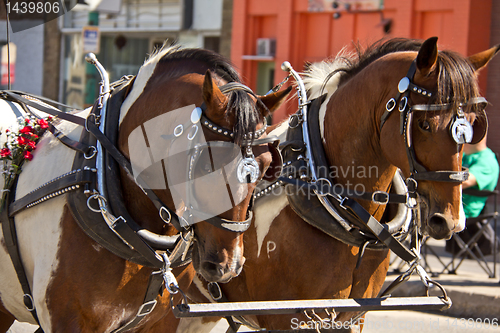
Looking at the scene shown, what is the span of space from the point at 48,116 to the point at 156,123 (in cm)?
84

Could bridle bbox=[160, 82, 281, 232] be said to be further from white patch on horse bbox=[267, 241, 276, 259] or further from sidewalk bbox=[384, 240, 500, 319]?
sidewalk bbox=[384, 240, 500, 319]

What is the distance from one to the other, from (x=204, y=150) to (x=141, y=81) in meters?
0.59

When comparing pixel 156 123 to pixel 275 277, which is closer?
pixel 156 123

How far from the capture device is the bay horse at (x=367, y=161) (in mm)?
2443

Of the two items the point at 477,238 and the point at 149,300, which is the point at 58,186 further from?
the point at 477,238

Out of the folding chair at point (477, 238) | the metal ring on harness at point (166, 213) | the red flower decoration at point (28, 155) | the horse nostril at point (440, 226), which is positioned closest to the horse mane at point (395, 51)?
the horse nostril at point (440, 226)

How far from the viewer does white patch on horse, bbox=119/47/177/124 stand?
7.75 feet

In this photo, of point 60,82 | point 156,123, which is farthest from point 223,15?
point 156,123

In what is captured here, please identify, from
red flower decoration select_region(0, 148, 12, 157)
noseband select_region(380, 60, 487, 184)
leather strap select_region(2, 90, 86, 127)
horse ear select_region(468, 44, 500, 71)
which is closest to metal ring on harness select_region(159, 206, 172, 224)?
leather strap select_region(2, 90, 86, 127)

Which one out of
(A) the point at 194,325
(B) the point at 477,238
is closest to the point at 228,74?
(A) the point at 194,325

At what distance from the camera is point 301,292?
2.87 m

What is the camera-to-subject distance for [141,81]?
94.0 inches

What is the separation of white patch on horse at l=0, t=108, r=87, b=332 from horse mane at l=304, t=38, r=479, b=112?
1.42 meters

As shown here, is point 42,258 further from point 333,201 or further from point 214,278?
point 333,201
